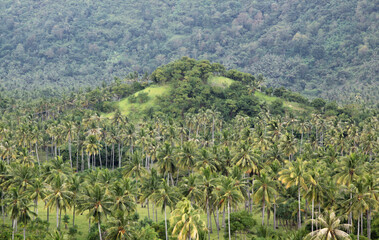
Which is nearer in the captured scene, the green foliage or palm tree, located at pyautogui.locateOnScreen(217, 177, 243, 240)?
palm tree, located at pyautogui.locateOnScreen(217, 177, 243, 240)

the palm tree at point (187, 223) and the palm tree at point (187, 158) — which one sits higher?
the palm tree at point (187, 223)

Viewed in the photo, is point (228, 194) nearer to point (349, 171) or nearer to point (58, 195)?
point (349, 171)

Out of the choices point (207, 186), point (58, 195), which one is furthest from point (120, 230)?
point (207, 186)

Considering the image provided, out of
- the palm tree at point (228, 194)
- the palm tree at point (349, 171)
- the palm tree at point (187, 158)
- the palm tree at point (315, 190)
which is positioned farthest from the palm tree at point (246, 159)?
the palm tree at point (349, 171)

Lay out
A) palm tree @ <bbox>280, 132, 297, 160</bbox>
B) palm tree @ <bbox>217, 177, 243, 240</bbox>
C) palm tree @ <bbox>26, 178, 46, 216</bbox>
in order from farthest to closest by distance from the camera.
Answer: palm tree @ <bbox>280, 132, 297, 160</bbox>, palm tree @ <bbox>26, 178, 46, 216</bbox>, palm tree @ <bbox>217, 177, 243, 240</bbox>

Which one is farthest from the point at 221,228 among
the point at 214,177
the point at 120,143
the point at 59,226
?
the point at 120,143

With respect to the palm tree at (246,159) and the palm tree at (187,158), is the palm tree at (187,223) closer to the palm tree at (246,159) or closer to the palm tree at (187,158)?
the palm tree at (246,159)

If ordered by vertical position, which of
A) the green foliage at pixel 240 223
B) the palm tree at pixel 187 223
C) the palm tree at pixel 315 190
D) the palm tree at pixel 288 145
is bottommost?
the green foliage at pixel 240 223

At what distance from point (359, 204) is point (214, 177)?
1110 inches

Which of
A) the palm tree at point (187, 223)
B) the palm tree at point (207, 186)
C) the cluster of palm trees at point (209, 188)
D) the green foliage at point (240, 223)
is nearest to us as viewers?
the palm tree at point (187, 223)

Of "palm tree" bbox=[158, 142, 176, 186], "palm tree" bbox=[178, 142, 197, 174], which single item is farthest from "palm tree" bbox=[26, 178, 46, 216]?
"palm tree" bbox=[178, 142, 197, 174]

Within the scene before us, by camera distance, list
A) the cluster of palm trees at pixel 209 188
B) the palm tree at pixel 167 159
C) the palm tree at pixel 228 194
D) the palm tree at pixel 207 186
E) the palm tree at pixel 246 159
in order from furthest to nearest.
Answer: the palm tree at pixel 167 159 < the palm tree at pixel 246 159 < the palm tree at pixel 207 186 < the palm tree at pixel 228 194 < the cluster of palm trees at pixel 209 188

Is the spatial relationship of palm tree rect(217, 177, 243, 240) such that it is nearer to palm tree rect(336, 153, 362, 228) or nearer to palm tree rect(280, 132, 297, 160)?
palm tree rect(336, 153, 362, 228)

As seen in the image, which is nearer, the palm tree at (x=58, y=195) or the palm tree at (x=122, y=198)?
the palm tree at (x=122, y=198)
